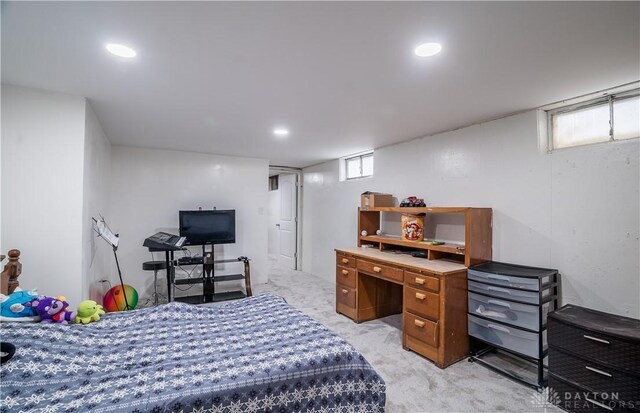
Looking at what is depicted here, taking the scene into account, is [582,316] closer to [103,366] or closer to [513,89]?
[513,89]

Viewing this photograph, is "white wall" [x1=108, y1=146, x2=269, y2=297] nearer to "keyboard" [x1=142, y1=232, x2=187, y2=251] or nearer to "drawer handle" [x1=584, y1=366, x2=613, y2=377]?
"keyboard" [x1=142, y1=232, x2=187, y2=251]

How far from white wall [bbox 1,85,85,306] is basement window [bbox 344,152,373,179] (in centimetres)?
365

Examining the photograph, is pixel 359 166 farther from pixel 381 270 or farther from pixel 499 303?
pixel 499 303

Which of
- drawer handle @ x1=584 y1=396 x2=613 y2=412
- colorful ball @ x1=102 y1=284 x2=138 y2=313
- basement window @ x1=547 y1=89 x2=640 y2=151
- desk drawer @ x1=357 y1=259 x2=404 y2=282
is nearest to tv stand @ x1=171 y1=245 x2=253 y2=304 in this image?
colorful ball @ x1=102 y1=284 x2=138 y2=313

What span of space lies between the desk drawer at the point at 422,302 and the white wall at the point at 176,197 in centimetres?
317

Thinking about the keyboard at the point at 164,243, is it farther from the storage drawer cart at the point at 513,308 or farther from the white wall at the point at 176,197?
the storage drawer cart at the point at 513,308

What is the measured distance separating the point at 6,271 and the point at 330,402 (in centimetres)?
226

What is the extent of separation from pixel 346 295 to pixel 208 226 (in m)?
2.41

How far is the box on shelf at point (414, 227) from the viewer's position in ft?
11.0

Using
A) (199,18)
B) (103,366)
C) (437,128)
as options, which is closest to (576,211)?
(437,128)

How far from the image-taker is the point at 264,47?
5.46 feet

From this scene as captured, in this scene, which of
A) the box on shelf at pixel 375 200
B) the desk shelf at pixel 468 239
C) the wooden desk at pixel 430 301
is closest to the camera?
the wooden desk at pixel 430 301

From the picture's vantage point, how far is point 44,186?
2.24m

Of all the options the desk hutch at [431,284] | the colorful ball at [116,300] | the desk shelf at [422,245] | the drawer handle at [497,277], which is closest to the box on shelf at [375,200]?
the desk shelf at [422,245]
